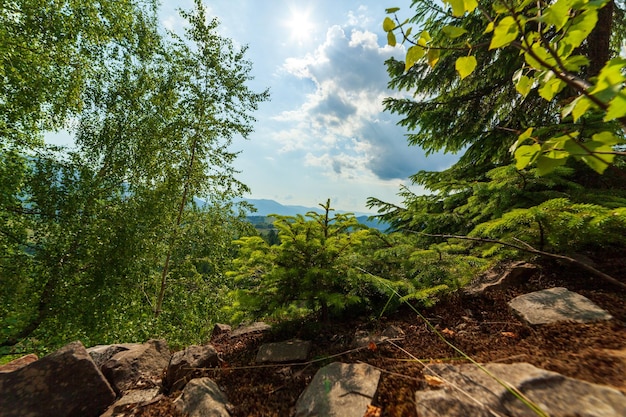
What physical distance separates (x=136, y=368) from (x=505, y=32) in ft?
14.2

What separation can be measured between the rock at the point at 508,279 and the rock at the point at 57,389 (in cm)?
438

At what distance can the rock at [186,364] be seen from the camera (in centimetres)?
283

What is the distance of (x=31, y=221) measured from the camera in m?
7.73

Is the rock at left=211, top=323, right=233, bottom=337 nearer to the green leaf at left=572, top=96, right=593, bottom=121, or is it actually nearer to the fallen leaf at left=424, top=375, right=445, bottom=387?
the fallen leaf at left=424, top=375, right=445, bottom=387

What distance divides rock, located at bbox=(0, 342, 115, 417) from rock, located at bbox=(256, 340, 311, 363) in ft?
5.19

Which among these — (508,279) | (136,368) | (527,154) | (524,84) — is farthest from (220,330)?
(524,84)

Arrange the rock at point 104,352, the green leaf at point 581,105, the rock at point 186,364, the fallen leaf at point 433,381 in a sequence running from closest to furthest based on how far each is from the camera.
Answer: the green leaf at point 581,105 → the fallen leaf at point 433,381 → the rock at point 186,364 → the rock at point 104,352

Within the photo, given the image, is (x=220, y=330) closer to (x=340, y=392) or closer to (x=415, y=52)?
(x=340, y=392)

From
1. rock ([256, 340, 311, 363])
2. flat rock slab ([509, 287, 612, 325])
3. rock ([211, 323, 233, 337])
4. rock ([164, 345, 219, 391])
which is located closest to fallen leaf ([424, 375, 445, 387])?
flat rock slab ([509, 287, 612, 325])

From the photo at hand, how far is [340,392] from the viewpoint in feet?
6.69

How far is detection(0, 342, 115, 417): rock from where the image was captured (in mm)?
2407

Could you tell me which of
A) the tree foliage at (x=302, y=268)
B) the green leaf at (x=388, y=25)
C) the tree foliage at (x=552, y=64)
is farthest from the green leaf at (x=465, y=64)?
the tree foliage at (x=302, y=268)

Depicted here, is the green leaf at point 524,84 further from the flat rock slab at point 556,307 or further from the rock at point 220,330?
the rock at point 220,330

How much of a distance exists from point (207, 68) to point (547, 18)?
11.9 m
